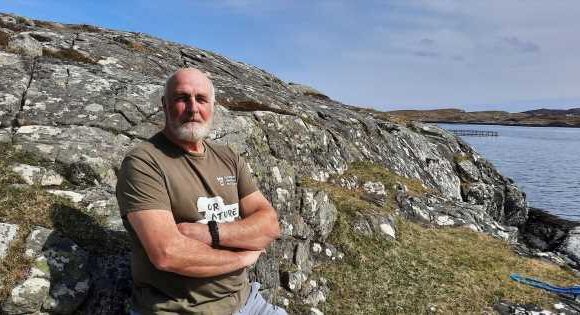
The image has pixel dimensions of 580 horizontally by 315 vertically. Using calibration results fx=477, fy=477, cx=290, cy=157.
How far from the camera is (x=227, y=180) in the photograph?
22.5 feet

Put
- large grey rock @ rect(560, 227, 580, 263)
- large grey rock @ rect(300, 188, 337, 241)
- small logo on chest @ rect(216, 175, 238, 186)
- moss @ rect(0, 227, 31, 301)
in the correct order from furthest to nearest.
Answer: large grey rock @ rect(560, 227, 580, 263) → large grey rock @ rect(300, 188, 337, 241) → moss @ rect(0, 227, 31, 301) → small logo on chest @ rect(216, 175, 238, 186)

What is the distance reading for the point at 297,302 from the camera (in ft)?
34.7

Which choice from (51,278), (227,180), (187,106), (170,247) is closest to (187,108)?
(187,106)

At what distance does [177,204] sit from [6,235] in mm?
3268

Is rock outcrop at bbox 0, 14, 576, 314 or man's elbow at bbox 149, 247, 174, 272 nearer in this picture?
man's elbow at bbox 149, 247, 174, 272

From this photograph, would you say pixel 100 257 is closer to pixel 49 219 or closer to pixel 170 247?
Answer: pixel 49 219

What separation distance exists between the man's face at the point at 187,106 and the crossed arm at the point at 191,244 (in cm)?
122

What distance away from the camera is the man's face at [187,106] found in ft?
21.5

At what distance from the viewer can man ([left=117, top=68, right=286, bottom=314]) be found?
19.2ft

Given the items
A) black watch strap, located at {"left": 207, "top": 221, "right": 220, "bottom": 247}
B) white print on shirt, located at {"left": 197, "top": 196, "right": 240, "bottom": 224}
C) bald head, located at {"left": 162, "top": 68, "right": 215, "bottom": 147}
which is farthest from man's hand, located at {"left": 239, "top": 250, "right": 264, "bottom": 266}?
bald head, located at {"left": 162, "top": 68, "right": 215, "bottom": 147}

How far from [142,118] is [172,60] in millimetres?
11116

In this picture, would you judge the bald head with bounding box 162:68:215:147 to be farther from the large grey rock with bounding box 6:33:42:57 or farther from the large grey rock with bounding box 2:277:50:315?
the large grey rock with bounding box 6:33:42:57

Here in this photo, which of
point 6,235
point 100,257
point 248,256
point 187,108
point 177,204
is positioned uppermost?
point 187,108

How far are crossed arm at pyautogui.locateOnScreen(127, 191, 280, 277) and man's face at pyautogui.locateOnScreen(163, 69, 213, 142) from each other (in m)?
1.22
